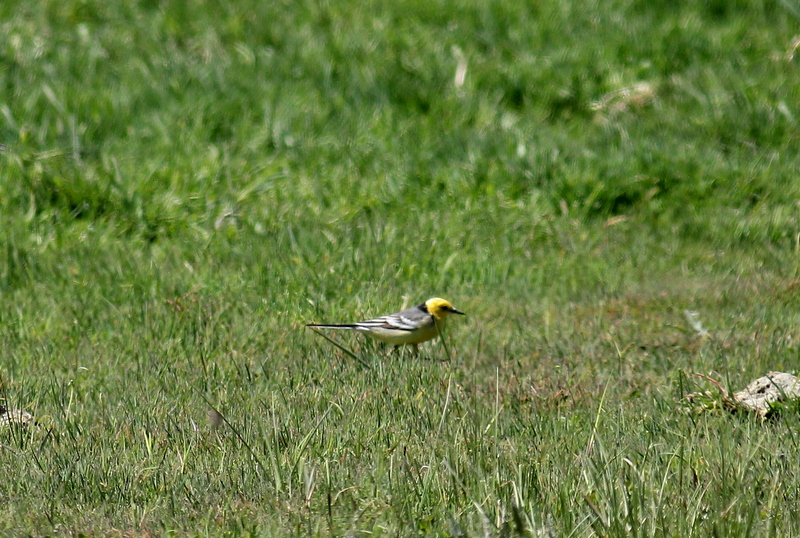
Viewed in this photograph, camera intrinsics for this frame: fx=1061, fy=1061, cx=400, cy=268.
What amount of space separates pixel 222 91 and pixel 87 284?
3289 mm

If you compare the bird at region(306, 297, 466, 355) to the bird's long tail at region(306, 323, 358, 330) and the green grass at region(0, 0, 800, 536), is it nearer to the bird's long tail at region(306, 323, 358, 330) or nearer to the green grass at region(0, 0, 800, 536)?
the bird's long tail at region(306, 323, 358, 330)

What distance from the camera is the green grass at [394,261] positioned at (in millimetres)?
4105

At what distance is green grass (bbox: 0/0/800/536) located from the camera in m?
4.11

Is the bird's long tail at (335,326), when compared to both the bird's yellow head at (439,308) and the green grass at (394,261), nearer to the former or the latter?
the green grass at (394,261)

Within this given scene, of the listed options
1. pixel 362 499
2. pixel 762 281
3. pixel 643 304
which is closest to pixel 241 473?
pixel 362 499

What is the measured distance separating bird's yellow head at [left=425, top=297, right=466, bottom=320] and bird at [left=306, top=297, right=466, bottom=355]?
0.07 feet

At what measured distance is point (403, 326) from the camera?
6633 mm

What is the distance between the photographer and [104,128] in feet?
31.9

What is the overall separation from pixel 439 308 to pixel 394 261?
1147 mm

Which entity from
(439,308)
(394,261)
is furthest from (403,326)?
(394,261)

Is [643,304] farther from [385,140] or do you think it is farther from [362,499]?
[362,499]

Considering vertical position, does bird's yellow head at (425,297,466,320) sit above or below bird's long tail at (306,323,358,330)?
below

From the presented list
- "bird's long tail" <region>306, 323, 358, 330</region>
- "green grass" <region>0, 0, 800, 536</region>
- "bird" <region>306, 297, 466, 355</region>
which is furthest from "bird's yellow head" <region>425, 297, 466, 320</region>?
"bird's long tail" <region>306, 323, 358, 330</region>

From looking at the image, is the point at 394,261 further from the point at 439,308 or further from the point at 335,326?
the point at 335,326
